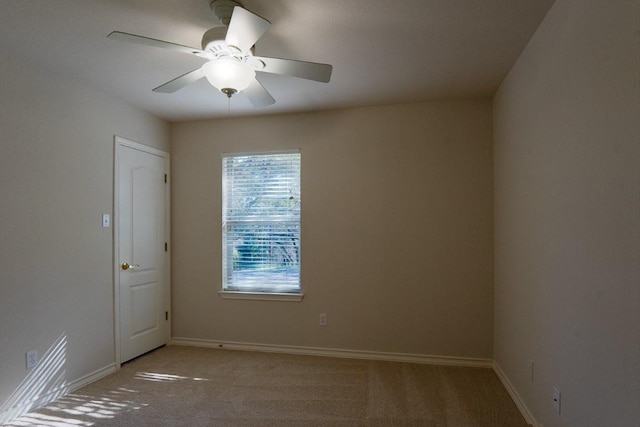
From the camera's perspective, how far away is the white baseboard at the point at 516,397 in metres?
2.34

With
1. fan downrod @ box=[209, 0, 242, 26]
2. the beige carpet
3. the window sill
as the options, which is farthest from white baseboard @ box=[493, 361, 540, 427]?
fan downrod @ box=[209, 0, 242, 26]

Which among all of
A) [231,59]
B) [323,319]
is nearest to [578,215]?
[231,59]

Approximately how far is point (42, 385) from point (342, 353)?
2.49 metres

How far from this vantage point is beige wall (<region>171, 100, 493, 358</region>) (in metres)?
3.38

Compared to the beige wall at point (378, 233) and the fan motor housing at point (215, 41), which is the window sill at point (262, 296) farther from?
the fan motor housing at point (215, 41)

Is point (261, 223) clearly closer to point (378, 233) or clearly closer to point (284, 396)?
point (378, 233)

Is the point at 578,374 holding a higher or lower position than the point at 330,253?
lower

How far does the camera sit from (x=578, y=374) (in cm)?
174

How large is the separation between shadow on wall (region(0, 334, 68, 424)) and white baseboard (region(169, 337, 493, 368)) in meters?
1.35

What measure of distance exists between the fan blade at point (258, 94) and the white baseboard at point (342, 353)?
8.26ft

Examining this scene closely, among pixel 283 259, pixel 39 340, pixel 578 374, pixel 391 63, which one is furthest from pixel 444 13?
pixel 39 340

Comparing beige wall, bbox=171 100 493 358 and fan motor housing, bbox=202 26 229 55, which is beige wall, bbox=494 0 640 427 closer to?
beige wall, bbox=171 100 493 358

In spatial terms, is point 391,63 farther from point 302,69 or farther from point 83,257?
point 83,257

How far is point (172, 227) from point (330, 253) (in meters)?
1.88
